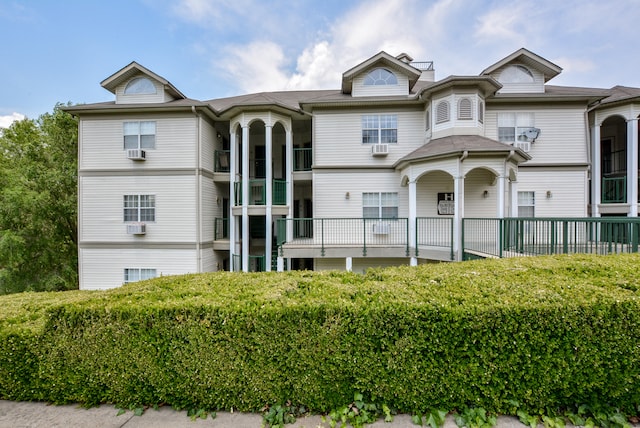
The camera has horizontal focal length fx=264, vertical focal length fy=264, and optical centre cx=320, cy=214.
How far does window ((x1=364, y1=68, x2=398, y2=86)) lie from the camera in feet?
36.5

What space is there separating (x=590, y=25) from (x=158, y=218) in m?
20.7

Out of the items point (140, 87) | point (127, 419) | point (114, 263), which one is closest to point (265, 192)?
point (140, 87)

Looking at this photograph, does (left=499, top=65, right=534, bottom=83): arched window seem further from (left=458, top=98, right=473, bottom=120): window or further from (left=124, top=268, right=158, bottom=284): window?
(left=124, top=268, right=158, bottom=284): window

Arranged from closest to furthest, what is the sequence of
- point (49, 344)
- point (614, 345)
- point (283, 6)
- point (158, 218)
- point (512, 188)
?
point (614, 345), point (49, 344), point (512, 188), point (158, 218), point (283, 6)

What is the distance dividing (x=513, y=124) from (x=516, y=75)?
2.10 m

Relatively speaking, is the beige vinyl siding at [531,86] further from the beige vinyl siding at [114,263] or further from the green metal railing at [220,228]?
the beige vinyl siding at [114,263]

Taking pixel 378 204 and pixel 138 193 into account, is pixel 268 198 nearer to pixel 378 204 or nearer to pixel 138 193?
pixel 378 204

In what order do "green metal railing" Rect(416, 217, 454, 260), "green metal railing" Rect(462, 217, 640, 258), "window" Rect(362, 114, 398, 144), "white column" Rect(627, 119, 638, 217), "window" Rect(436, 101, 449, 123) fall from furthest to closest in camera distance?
"window" Rect(362, 114, 398, 144)
"white column" Rect(627, 119, 638, 217)
"window" Rect(436, 101, 449, 123)
"green metal railing" Rect(416, 217, 454, 260)
"green metal railing" Rect(462, 217, 640, 258)

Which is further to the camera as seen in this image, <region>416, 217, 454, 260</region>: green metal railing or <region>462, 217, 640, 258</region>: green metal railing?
<region>416, 217, 454, 260</region>: green metal railing

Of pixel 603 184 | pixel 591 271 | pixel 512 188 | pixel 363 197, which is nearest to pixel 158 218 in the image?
pixel 363 197

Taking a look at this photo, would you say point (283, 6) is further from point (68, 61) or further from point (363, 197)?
point (68, 61)

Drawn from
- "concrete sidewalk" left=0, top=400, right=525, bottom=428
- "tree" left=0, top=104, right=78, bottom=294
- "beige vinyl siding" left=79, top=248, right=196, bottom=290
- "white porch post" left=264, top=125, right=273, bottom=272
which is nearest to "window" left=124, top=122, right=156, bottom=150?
"beige vinyl siding" left=79, top=248, right=196, bottom=290

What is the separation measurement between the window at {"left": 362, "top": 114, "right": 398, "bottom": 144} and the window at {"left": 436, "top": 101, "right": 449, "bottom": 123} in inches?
63.8

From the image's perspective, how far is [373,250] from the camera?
31.0 ft
